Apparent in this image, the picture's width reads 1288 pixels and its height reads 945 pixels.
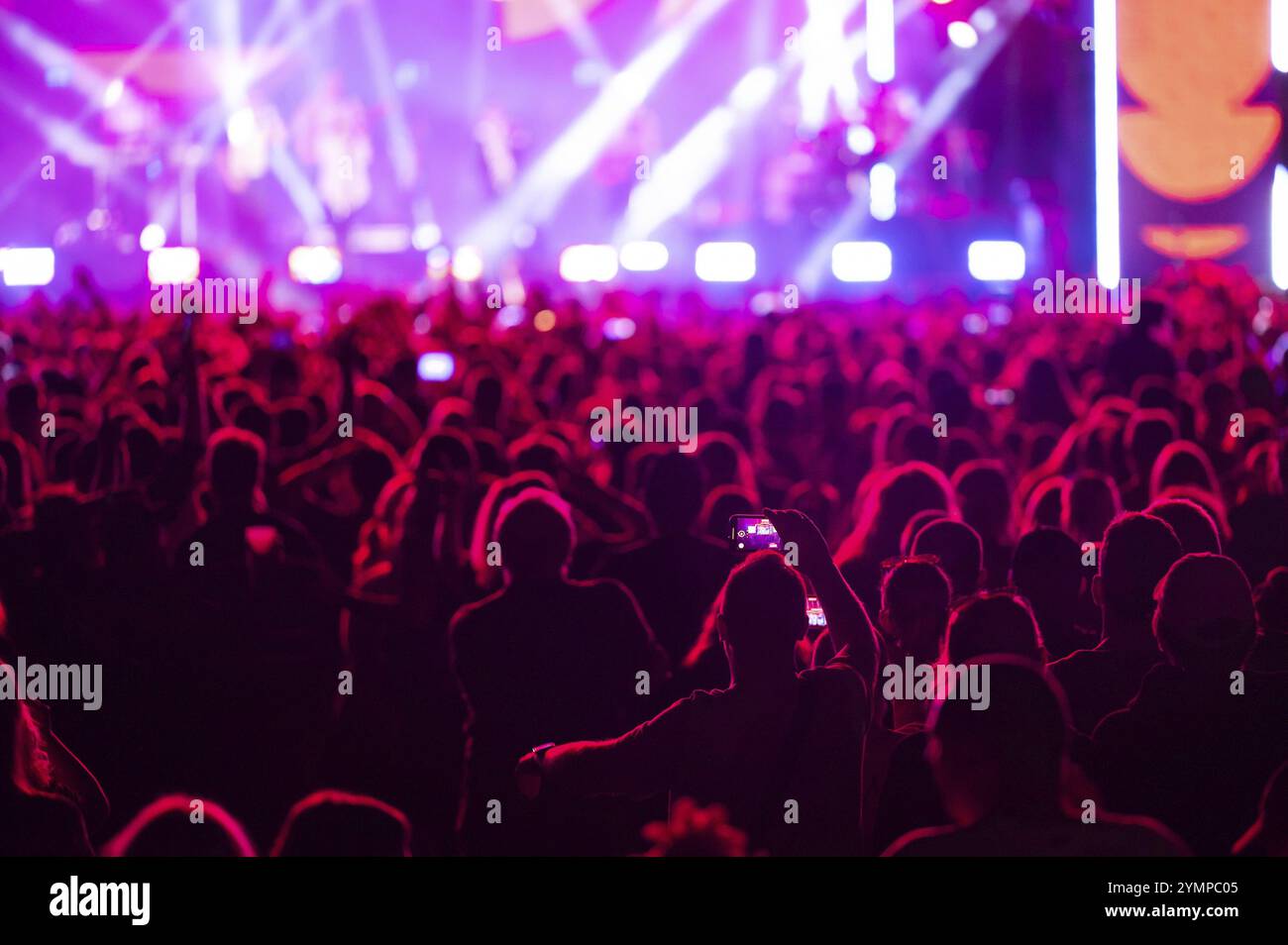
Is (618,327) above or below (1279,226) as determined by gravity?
below

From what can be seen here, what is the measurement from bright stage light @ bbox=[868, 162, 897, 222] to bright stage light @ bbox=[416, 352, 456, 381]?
7.45m

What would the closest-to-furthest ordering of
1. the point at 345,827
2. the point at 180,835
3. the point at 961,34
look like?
the point at 345,827 < the point at 180,835 < the point at 961,34

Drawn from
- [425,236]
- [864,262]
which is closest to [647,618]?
[864,262]

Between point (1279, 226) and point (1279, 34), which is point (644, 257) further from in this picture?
point (1279, 34)

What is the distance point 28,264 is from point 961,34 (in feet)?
36.5

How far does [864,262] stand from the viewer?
48.1 feet

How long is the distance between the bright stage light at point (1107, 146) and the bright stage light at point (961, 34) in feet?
4.99

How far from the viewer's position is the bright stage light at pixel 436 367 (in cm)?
830

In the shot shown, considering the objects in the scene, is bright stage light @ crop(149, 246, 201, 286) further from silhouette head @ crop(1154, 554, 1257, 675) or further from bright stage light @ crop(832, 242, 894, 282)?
silhouette head @ crop(1154, 554, 1257, 675)

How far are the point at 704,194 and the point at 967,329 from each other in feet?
23.8

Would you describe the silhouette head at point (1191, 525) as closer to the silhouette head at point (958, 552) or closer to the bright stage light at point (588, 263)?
the silhouette head at point (958, 552)

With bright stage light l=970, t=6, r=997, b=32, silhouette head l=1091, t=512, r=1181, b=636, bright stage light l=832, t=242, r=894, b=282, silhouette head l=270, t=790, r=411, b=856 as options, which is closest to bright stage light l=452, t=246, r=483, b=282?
bright stage light l=832, t=242, r=894, b=282

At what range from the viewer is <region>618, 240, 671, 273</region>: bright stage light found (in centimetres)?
1619

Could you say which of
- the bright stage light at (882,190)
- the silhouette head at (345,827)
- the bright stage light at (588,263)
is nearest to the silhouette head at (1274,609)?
the silhouette head at (345,827)
